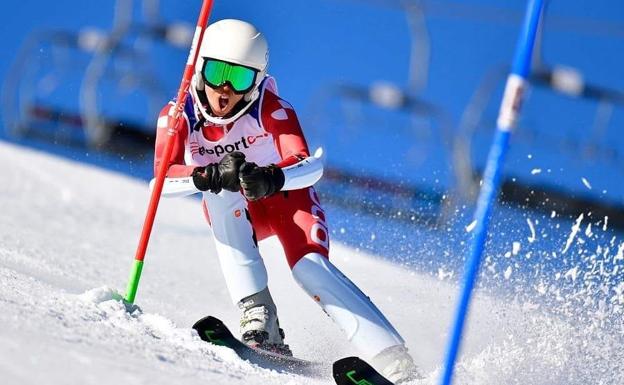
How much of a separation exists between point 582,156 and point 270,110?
14.1 m

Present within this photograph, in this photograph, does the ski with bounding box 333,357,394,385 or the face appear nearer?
the ski with bounding box 333,357,394,385

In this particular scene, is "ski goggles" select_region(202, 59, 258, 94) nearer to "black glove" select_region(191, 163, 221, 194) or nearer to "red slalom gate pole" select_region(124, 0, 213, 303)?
"red slalom gate pole" select_region(124, 0, 213, 303)

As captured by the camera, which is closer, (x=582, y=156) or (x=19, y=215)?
(x=19, y=215)

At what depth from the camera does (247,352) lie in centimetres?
444

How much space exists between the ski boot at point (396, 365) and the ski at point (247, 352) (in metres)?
0.27

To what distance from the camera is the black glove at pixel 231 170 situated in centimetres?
421

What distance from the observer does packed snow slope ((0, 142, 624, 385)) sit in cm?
331

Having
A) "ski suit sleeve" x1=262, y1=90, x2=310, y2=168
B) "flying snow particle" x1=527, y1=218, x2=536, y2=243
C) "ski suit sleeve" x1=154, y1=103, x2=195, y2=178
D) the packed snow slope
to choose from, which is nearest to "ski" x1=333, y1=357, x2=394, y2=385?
the packed snow slope

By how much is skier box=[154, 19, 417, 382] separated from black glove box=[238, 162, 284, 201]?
3.6 inches

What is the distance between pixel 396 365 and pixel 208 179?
936 mm

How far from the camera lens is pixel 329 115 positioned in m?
20.6

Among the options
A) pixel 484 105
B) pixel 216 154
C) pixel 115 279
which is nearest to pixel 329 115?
pixel 484 105

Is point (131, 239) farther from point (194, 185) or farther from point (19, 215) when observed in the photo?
point (194, 185)

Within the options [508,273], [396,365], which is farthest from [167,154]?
[508,273]
